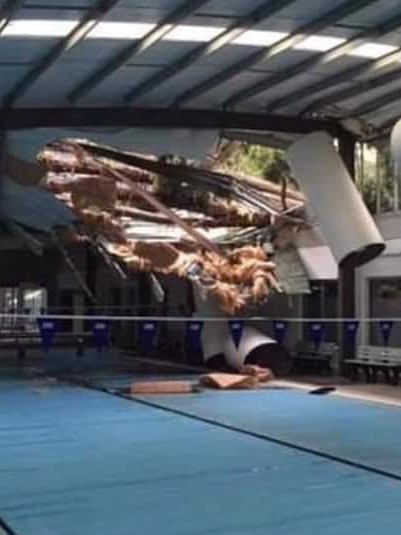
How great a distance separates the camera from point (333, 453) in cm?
862

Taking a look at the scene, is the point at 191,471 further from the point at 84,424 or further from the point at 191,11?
the point at 191,11

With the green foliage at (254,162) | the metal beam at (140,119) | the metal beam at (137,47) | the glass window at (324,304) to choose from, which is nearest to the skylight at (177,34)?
the metal beam at (137,47)

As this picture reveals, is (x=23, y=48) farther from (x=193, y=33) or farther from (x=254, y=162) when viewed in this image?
(x=254, y=162)

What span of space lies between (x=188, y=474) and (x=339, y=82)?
821cm

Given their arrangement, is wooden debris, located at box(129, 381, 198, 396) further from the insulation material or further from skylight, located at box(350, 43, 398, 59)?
skylight, located at box(350, 43, 398, 59)

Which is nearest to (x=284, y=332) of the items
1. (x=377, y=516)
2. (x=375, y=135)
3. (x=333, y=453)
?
(x=375, y=135)

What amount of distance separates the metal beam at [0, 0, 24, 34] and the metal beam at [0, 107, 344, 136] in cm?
474

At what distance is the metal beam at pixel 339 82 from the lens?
13191 mm

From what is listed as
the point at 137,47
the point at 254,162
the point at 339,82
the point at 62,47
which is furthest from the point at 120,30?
the point at 254,162

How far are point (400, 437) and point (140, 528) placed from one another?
440cm

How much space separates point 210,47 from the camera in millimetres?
12180

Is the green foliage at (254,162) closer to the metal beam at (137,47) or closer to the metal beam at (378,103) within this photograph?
the metal beam at (378,103)

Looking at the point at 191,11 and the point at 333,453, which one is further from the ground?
the point at 191,11

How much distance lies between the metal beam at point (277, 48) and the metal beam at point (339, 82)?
4.99 feet
